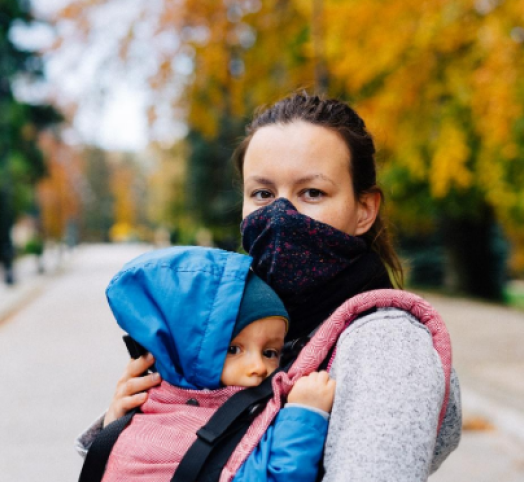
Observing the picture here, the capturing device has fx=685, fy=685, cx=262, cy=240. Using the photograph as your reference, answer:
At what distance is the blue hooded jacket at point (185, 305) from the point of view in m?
1.44

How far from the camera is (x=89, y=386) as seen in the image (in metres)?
7.87

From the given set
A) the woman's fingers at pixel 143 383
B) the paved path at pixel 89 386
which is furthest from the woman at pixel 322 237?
the paved path at pixel 89 386

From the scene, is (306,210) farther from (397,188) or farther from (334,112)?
(397,188)

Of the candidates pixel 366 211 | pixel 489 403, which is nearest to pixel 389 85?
pixel 489 403

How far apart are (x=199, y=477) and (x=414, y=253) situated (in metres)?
23.9

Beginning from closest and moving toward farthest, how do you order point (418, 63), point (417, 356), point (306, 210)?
1. point (417, 356)
2. point (306, 210)
3. point (418, 63)

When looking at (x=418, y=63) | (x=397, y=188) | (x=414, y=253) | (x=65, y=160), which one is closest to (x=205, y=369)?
(x=418, y=63)

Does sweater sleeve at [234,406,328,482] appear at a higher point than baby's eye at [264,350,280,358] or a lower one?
lower

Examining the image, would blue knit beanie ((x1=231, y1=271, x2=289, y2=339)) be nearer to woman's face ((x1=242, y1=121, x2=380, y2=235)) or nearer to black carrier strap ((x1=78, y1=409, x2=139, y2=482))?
woman's face ((x1=242, y1=121, x2=380, y2=235))

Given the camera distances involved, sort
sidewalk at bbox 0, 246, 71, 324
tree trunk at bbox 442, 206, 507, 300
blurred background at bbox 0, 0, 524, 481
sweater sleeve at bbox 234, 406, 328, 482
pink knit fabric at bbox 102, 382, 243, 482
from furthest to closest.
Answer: tree trunk at bbox 442, 206, 507, 300 < sidewalk at bbox 0, 246, 71, 324 < blurred background at bbox 0, 0, 524, 481 < pink knit fabric at bbox 102, 382, 243, 482 < sweater sleeve at bbox 234, 406, 328, 482

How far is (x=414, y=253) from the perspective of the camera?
2453 centimetres

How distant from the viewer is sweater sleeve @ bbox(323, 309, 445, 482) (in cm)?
118

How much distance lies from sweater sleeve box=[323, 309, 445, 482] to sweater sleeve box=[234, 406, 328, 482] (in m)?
0.04

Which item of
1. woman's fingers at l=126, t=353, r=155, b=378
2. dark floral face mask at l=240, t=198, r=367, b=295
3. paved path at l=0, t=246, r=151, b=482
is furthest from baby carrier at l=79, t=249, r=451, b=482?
paved path at l=0, t=246, r=151, b=482
